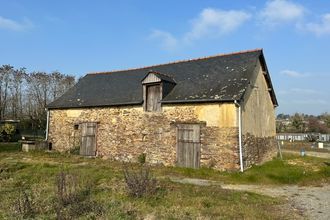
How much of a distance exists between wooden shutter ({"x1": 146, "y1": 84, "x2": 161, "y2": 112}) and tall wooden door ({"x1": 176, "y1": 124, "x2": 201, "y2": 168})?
75.8 inches

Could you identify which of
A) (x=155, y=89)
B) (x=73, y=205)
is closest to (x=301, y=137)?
(x=155, y=89)

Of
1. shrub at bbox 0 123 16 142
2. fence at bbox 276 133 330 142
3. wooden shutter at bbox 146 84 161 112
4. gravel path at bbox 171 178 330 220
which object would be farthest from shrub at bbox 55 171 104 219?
fence at bbox 276 133 330 142

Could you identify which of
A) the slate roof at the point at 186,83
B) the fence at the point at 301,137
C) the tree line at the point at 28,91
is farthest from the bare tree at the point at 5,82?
the fence at the point at 301,137

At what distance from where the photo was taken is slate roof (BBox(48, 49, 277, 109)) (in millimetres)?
15663

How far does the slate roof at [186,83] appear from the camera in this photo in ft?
51.4

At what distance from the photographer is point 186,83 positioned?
17578 mm

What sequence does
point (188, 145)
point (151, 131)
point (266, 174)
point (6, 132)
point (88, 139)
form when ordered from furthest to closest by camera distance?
point (6, 132)
point (88, 139)
point (151, 131)
point (188, 145)
point (266, 174)

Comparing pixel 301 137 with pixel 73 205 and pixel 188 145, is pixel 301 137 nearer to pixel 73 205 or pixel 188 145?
pixel 188 145

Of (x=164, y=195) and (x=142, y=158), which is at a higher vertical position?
(x=142, y=158)

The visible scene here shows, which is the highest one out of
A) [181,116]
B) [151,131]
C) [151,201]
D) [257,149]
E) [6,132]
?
[181,116]

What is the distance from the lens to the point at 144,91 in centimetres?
1783

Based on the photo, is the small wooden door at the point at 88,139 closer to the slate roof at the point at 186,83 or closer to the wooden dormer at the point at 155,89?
the slate roof at the point at 186,83

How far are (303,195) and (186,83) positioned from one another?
28.8 feet

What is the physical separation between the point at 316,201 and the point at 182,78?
33.7ft
